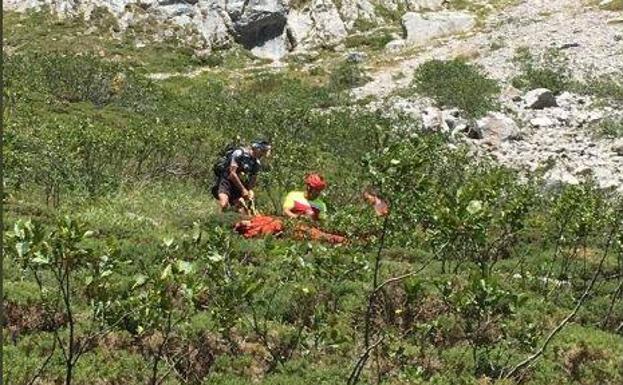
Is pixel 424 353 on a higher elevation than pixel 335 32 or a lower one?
higher

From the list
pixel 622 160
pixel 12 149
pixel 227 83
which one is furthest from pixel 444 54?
pixel 12 149

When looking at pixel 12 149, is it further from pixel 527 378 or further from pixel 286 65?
pixel 286 65

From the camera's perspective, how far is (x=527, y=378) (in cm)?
A: 864

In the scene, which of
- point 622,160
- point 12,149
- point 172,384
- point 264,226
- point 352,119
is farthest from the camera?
point 352,119

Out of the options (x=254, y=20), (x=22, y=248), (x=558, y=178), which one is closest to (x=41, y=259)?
(x=22, y=248)

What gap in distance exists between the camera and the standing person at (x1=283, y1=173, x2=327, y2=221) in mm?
14445

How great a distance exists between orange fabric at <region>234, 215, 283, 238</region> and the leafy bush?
58.4ft

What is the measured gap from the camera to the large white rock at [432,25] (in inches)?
1694

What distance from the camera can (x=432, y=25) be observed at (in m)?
43.8

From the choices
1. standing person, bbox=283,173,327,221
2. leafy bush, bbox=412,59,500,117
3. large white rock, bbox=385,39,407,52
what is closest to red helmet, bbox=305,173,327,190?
standing person, bbox=283,173,327,221

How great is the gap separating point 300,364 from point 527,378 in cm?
262

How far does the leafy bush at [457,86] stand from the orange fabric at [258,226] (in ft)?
58.4

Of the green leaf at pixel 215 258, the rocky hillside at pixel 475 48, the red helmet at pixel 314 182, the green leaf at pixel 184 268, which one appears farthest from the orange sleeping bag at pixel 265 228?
the rocky hillside at pixel 475 48

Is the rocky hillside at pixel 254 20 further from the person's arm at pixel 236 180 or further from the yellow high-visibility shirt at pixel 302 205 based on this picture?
the yellow high-visibility shirt at pixel 302 205
